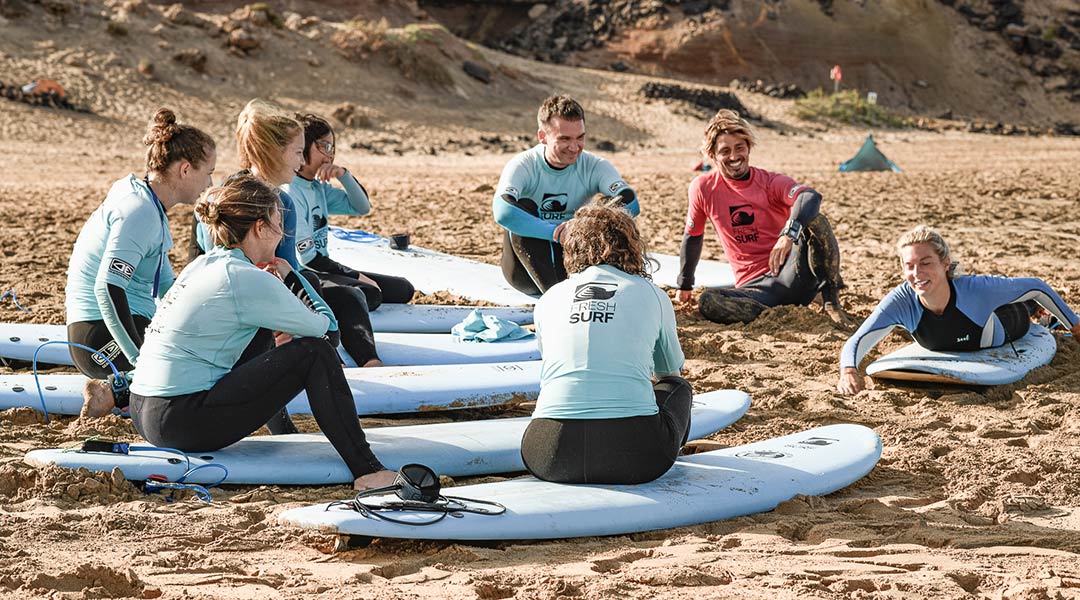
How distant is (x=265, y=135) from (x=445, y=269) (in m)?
2.80

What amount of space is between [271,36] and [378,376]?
15.9 metres

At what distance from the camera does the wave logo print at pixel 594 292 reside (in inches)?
154

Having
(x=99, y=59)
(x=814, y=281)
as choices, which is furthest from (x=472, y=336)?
(x=99, y=59)

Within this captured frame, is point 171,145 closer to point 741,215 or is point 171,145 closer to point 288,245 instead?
point 288,245

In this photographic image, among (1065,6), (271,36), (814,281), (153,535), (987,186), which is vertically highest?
(1065,6)

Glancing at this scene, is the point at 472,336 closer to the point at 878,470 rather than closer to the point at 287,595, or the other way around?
the point at 878,470

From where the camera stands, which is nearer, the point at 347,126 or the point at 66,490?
the point at 66,490

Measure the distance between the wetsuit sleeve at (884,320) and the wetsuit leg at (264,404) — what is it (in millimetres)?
2423

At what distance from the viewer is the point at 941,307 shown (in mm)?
5629

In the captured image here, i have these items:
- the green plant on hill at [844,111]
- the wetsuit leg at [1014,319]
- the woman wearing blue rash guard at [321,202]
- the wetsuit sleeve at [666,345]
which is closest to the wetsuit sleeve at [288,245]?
the woman wearing blue rash guard at [321,202]

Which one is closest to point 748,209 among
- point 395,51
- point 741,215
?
point 741,215

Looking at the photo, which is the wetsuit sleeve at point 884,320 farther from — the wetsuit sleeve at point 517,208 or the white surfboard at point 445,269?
the white surfboard at point 445,269

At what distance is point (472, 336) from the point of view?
6.27 metres

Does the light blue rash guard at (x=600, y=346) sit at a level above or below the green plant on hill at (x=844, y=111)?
below
